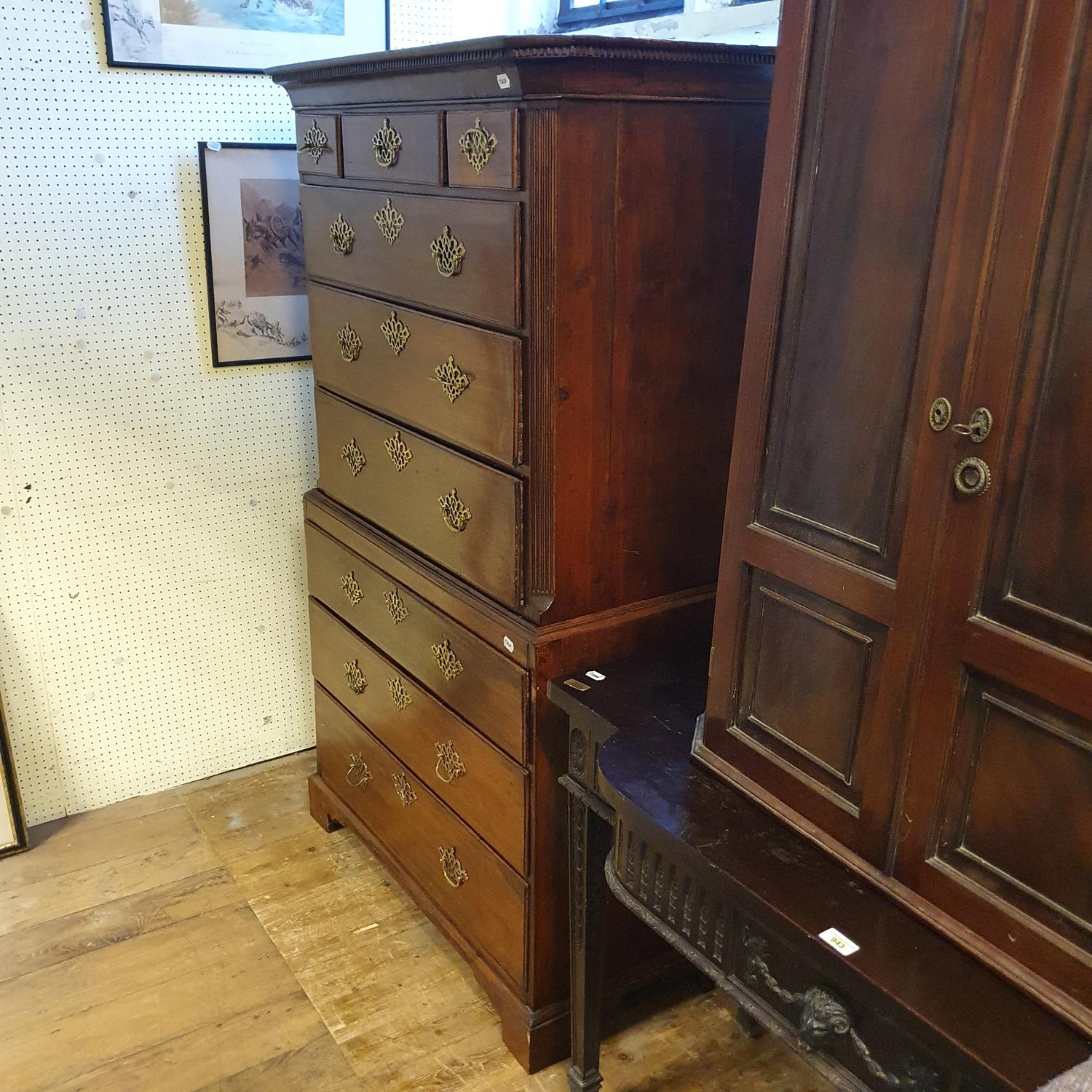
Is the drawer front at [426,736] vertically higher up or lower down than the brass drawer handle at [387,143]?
lower down

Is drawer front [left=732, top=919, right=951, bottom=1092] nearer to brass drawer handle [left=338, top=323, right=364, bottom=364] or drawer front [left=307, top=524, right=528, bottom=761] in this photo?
drawer front [left=307, top=524, right=528, bottom=761]

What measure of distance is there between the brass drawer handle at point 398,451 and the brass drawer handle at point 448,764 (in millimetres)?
555

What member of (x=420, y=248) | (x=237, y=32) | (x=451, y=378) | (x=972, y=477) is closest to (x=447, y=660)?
(x=451, y=378)

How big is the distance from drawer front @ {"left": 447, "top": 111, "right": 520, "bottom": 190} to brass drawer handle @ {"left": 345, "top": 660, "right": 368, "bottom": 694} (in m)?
1.15

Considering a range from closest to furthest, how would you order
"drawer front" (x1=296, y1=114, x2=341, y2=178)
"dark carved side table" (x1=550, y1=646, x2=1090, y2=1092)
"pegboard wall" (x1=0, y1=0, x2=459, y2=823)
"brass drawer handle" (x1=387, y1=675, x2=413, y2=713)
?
"dark carved side table" (x1=550, y1=646, x2=1090, y2=1092) < "drawer front" (x1=296, y1=114, x2=341, y2=178) < "brass drawer handle" (x1=387, y1=675, x2=413, y2=713) < "pegboard wall" (x1=0, y1=0, x2=459, y2=823)

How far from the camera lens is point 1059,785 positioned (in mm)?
1013

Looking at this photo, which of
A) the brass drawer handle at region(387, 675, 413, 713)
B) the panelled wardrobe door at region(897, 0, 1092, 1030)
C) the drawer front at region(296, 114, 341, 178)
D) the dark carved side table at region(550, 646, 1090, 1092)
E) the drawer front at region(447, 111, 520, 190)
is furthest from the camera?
the brass drawer handle at region(387, 675, 413, 713)

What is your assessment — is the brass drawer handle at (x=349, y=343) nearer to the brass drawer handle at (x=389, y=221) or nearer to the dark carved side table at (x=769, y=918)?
the brass drawer handle at (x=389, y=221)

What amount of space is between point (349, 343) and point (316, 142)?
0.41m

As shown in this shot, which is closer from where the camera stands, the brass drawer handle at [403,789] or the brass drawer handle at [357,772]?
the brass drawer handle at [403,789]

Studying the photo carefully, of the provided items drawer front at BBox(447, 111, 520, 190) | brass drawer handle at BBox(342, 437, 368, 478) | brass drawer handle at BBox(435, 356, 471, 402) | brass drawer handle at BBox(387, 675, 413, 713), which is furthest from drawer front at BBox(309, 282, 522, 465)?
brass drawer handle at BBox(387, 675, 413, 713)

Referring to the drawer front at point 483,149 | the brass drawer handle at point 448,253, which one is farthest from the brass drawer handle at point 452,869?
the drawer front at point 483,149

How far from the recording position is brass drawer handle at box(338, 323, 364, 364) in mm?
2125

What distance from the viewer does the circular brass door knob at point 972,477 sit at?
1.02 metres
